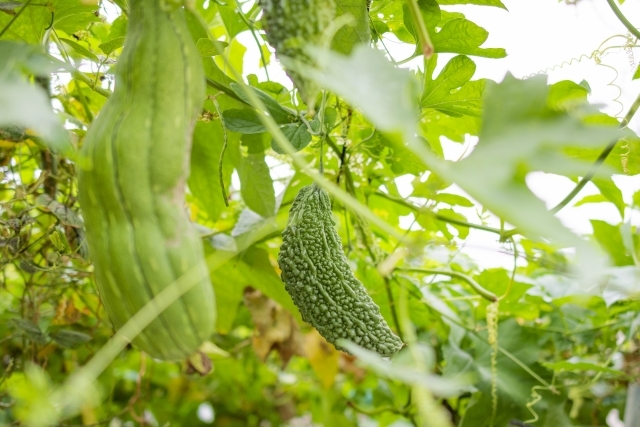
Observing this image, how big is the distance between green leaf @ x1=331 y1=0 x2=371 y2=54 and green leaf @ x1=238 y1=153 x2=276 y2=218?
367 millimetres

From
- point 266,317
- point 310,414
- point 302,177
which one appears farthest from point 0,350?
point 310,414

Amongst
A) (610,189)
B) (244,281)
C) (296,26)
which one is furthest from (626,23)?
(244,281)

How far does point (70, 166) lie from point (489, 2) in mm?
739

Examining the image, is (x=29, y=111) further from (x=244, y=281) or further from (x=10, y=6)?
(x=244, y=281)

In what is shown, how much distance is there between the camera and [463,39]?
2.49 ft

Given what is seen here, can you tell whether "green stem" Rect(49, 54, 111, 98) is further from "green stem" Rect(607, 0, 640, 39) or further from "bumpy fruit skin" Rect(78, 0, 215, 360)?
"green stem" Rect(607, 0, 640, 39)

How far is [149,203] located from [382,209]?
846mm

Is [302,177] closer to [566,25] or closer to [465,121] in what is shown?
[465,121]

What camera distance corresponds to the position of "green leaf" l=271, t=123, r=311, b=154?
0.73 meters

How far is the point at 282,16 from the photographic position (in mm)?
521

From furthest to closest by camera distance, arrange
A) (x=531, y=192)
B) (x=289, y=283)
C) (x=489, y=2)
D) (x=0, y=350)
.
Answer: (x=0, y=350)
(x=489, y=2)
(x=289, y=283)
(x=531, y=192)

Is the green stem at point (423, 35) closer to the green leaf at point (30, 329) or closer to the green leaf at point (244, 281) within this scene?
the green leaf at point (244, 281)

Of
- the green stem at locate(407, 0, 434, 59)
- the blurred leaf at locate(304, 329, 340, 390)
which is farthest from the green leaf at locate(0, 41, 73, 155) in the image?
the blurred leaf at locate(304, 329, 340, 390)

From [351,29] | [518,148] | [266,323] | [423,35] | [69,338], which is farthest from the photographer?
[266,323]
